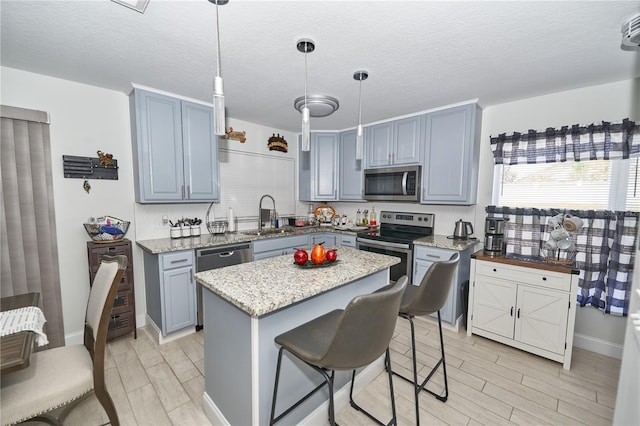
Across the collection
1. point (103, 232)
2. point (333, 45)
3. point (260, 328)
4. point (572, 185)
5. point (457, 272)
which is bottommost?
point (457, 272)

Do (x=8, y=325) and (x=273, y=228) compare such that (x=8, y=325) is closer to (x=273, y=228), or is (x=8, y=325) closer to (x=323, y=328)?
(x=323, y=328)

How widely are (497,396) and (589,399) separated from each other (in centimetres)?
63

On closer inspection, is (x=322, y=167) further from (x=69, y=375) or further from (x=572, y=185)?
(x=69, y=375)

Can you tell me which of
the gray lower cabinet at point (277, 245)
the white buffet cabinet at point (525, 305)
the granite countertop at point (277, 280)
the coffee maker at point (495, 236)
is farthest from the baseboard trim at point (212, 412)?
the coffee maker at point (495, 236)

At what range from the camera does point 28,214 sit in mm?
2203

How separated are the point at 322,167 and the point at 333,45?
2.39 m

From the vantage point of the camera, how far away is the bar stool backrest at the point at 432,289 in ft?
4.98

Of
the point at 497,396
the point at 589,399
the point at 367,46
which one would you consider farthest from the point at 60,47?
the point at 589,399

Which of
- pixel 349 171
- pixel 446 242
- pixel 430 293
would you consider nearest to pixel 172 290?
pixel 430 293

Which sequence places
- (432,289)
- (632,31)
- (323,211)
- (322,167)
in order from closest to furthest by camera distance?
(632,31), (432,289), (322,167), (323,211)

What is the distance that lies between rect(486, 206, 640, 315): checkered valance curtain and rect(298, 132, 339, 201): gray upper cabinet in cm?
244

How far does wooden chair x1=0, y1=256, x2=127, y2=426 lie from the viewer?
1.17 meters

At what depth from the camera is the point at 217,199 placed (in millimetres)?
3096

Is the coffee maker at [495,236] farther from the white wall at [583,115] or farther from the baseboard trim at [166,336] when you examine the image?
the baseboard trim at [166,336]
